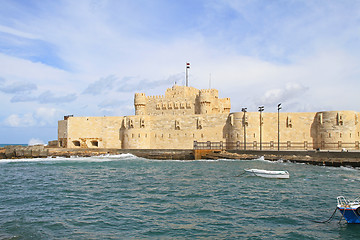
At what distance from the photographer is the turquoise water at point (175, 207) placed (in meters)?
10.7

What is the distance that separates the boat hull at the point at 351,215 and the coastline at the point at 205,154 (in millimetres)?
17672

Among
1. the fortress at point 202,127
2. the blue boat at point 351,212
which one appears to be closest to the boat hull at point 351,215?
the blue boat at point 351,212

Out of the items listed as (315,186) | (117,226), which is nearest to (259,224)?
(117,226)

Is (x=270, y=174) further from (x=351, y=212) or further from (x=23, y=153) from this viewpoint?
(x=23, y=153)

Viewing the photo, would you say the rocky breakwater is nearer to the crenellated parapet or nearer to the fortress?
the fortress

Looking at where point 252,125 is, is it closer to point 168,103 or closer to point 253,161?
point 253,161

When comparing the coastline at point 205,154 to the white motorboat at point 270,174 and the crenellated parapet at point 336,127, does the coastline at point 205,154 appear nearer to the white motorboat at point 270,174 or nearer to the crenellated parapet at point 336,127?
the crenellated parapet at point 336,127

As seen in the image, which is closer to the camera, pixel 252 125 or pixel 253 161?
pixel 253 161

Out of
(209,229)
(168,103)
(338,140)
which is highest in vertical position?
(168,103)

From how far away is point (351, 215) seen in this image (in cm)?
1129

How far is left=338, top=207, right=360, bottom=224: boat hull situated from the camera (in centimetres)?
1121

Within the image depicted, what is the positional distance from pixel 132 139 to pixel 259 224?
34.9 m

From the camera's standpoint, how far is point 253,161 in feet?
107

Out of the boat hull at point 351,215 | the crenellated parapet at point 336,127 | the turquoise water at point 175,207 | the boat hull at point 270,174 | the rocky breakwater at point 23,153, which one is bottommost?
the turquoise water at point 175,207
